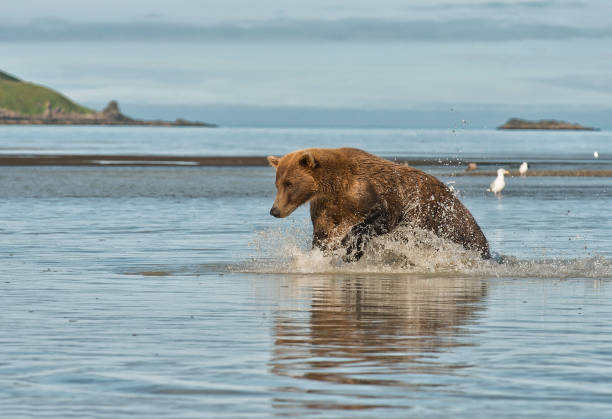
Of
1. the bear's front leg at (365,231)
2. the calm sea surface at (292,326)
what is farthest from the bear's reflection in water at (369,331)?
the bear's front leg at (365,231)

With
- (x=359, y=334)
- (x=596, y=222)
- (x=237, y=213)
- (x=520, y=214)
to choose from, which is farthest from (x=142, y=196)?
(x=359, y=334)

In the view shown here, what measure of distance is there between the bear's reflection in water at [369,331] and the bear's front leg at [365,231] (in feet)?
2.94

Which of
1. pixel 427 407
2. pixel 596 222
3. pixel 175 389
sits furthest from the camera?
pixel 596 222

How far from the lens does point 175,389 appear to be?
7387mm

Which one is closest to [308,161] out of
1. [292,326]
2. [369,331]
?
[292,326]

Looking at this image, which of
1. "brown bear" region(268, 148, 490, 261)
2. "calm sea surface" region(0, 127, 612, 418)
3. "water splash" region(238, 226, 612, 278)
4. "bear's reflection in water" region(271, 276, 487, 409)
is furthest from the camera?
"brown bear" region(268, 148, 490, 261)

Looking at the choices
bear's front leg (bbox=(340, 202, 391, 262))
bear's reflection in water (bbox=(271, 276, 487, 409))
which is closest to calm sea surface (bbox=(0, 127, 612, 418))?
bear's reflection in water (bbox=(271, 276, 487, 409))

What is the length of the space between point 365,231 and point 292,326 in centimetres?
515

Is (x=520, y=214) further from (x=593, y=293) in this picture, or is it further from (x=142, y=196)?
(x=593, y=293)

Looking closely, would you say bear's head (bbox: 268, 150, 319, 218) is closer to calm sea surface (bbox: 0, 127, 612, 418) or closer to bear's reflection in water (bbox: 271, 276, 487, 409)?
calm sea surface (bbox: 0, 127, 612, 418)

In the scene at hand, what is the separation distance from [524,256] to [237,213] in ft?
36.5

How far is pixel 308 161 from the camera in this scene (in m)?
14.9

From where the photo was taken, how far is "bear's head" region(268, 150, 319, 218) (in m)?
14.9

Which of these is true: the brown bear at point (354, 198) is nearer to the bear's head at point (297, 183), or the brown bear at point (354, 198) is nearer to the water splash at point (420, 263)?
the bear's head at point (297, 183)
